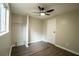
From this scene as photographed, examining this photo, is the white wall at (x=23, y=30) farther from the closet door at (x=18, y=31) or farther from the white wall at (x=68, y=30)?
the white wall at (x=68, y=30)

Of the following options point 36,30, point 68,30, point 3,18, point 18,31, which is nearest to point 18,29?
point 18,31

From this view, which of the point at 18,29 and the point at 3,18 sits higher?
the point at 3,18

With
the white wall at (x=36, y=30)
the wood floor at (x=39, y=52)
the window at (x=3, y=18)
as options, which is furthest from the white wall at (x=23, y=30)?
the window at (x=3, y=18)

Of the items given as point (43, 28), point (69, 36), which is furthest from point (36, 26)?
point (69, 36)

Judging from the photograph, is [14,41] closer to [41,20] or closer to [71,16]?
[41,20]

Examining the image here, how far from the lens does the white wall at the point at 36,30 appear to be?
16.5ft

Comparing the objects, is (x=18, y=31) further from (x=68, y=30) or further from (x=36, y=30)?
(x=68, y=30)

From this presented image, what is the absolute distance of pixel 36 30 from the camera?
17.6 ft

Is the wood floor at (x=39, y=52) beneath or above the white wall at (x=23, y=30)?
beneath

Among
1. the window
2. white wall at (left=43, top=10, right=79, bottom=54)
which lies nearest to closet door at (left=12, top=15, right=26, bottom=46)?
the window

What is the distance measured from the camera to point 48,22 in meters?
5.17

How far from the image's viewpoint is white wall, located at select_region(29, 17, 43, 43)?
16.5 ft

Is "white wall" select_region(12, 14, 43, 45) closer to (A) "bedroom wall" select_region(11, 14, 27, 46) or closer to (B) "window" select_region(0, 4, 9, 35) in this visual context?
(A) "bedroom wall" select_region(11, 14, 27, 46)

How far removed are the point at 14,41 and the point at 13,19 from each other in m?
1.31
